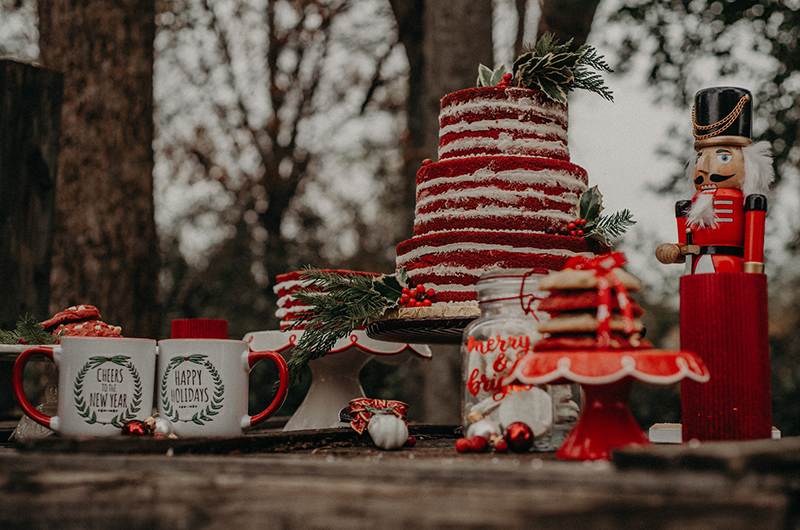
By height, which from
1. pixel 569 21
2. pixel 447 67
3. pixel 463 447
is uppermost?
pixel 569 21

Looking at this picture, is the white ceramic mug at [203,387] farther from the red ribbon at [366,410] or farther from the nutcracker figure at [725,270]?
the nutcracker figure at [725,270]

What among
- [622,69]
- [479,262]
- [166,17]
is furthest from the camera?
[166,17]

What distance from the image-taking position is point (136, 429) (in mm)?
1047

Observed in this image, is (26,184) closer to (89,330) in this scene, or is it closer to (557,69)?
(89,330)

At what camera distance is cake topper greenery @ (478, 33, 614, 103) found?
143cm

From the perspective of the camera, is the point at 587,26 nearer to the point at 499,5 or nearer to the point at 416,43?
the point at 416,43

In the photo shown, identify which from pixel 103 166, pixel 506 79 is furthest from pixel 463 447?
pixel 103 166

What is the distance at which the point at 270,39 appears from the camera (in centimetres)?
710

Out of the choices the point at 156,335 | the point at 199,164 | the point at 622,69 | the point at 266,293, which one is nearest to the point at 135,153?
the point at 156,335

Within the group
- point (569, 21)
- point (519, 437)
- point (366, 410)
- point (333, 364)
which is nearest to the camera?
point (519, 437)

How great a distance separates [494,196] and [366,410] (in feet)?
1.51

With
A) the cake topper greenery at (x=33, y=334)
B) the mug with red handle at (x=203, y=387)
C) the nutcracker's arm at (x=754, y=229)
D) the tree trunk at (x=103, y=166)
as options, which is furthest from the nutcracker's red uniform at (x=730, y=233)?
the tree trunk at (x=103, y=166)

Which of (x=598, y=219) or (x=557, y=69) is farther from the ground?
(x=557, y=69)

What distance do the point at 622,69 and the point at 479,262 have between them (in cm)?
304
